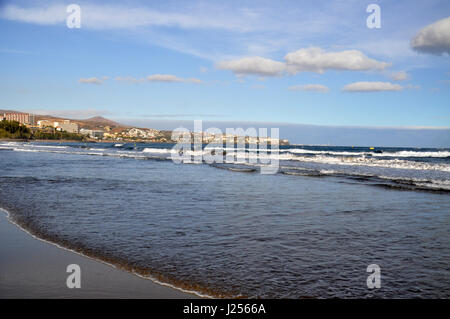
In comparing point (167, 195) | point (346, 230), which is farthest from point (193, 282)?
point (167, 195)

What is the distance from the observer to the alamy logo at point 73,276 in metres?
4.32

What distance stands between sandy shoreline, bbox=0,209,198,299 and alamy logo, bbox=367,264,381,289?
2.14m

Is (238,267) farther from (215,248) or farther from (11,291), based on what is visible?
(11,291)

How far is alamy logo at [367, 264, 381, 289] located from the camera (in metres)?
4.41

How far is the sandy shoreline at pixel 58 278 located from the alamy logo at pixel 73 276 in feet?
0.15

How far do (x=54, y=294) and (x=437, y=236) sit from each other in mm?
6602

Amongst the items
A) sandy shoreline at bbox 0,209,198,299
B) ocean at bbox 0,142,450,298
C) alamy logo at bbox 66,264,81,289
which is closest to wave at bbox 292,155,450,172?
ocean at bbox 0,142,450,298

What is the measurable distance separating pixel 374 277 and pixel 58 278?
3.97 m

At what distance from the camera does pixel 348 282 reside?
448cm

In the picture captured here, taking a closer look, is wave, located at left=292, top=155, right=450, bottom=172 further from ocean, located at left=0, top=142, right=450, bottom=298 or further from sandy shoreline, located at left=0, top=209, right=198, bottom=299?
sandy shoreline, located at left=0, top=209, right=198, bottom=299

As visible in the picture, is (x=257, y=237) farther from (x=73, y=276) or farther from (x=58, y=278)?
(x=58, y=278)

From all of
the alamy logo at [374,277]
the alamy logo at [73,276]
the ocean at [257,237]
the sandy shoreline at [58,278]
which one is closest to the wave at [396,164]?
the ocean at [257,237]

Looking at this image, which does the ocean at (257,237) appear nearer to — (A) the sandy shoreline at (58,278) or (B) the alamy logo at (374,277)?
(B) the alamy logo at (374,277)

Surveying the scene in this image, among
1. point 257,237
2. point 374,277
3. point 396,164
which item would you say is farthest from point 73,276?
point 396,164
